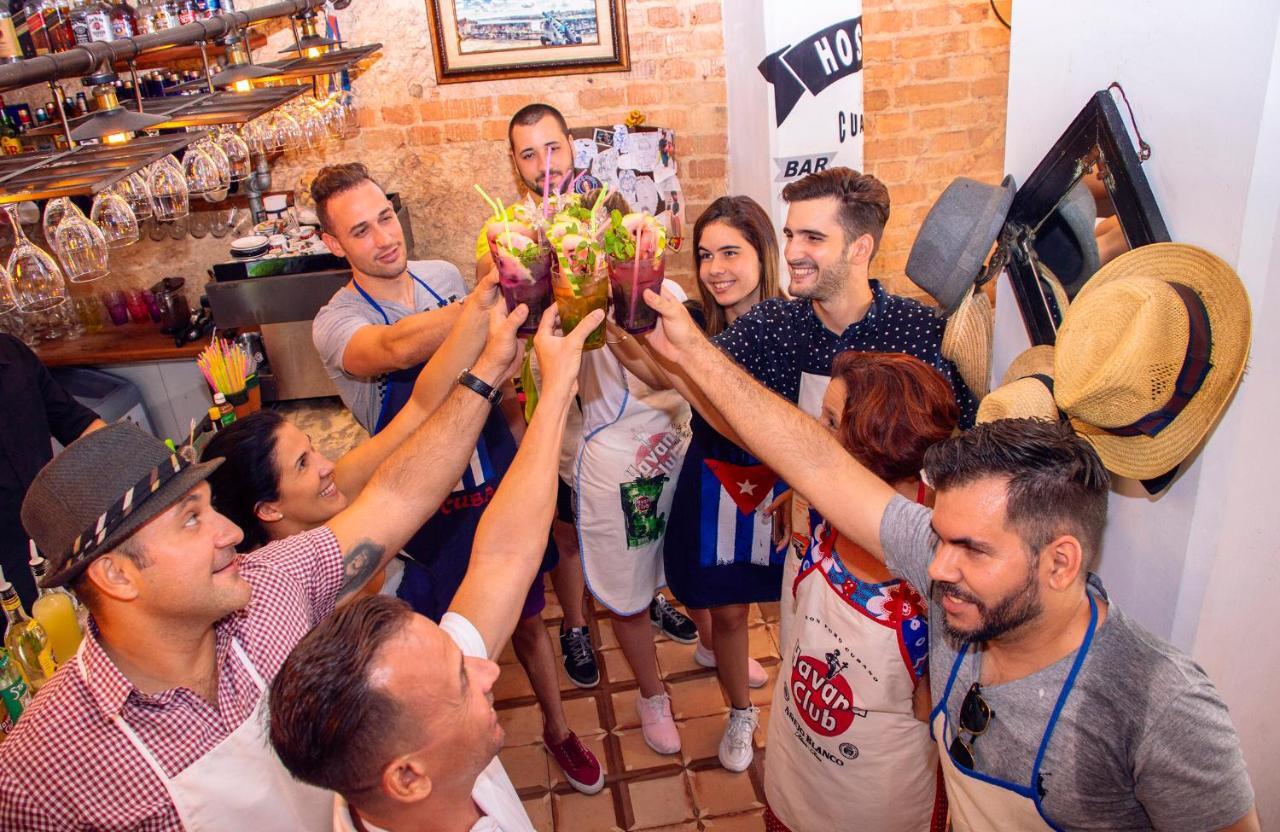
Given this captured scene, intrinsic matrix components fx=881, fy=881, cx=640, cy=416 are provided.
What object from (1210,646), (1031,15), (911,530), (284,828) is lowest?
(284,828)

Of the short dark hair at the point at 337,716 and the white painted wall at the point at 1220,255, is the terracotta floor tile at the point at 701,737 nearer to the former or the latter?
the white painted wall at the point at 1220,255

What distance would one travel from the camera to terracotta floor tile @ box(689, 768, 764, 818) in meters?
2.86

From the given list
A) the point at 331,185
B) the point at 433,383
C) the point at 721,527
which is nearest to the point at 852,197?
the point at 721,527

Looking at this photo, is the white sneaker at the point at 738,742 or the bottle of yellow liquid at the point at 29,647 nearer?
the bottle of yellow liquid at the point at 29,647

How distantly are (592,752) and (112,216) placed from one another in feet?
7.70

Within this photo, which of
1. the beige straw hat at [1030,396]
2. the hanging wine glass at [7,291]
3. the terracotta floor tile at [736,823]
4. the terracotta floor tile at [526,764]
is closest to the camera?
the beige straw hat at [1030,396]

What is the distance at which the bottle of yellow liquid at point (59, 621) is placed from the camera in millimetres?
2178

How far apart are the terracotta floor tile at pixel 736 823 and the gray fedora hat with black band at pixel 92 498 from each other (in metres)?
1.98

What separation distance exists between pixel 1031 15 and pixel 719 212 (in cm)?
110

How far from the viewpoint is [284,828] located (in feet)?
5.47

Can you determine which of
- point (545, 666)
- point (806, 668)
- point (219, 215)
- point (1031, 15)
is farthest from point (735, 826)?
point (219, 215)

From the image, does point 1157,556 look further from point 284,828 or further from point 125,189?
point 125,189

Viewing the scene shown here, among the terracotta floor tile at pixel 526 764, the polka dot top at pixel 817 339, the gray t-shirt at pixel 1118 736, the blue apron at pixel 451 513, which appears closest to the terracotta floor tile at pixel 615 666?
the terracotta floor tile at pixel 526 764

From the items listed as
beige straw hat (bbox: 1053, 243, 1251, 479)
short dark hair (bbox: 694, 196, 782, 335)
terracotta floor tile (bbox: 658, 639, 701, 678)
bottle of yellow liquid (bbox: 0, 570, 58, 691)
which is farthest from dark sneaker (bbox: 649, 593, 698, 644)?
beige straw hat (bbox: 1053, 243, 1251, 479)
